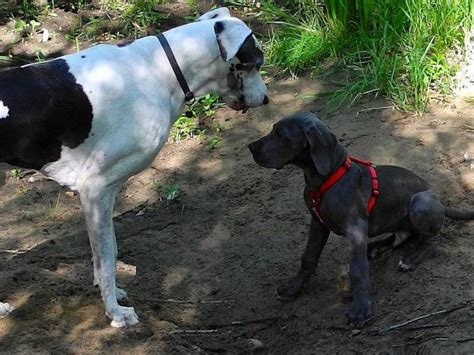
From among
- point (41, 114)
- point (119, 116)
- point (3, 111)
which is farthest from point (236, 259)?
point (3, 111)

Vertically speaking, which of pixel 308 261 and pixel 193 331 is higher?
pixel 308 261

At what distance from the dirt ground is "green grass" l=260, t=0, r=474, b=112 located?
18 cm

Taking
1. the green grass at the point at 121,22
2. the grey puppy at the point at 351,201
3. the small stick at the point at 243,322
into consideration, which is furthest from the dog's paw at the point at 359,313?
the green grass at the point at 121,22

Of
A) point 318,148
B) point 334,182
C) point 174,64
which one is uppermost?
point 174,64

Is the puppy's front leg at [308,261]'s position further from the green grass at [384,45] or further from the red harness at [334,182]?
the green grass at [384,45]

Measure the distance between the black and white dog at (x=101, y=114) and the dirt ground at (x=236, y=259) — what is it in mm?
283

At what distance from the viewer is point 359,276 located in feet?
13.3

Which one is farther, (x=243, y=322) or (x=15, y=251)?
(x=15, y=251)

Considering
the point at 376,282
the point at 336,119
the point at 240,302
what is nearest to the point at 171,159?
the point at 336,119

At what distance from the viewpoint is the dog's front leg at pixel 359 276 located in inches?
158

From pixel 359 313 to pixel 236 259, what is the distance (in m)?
1.16

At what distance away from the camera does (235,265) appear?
193 inches

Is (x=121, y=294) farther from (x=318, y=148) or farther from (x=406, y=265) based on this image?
(x=406, y=265)

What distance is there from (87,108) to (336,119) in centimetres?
277
